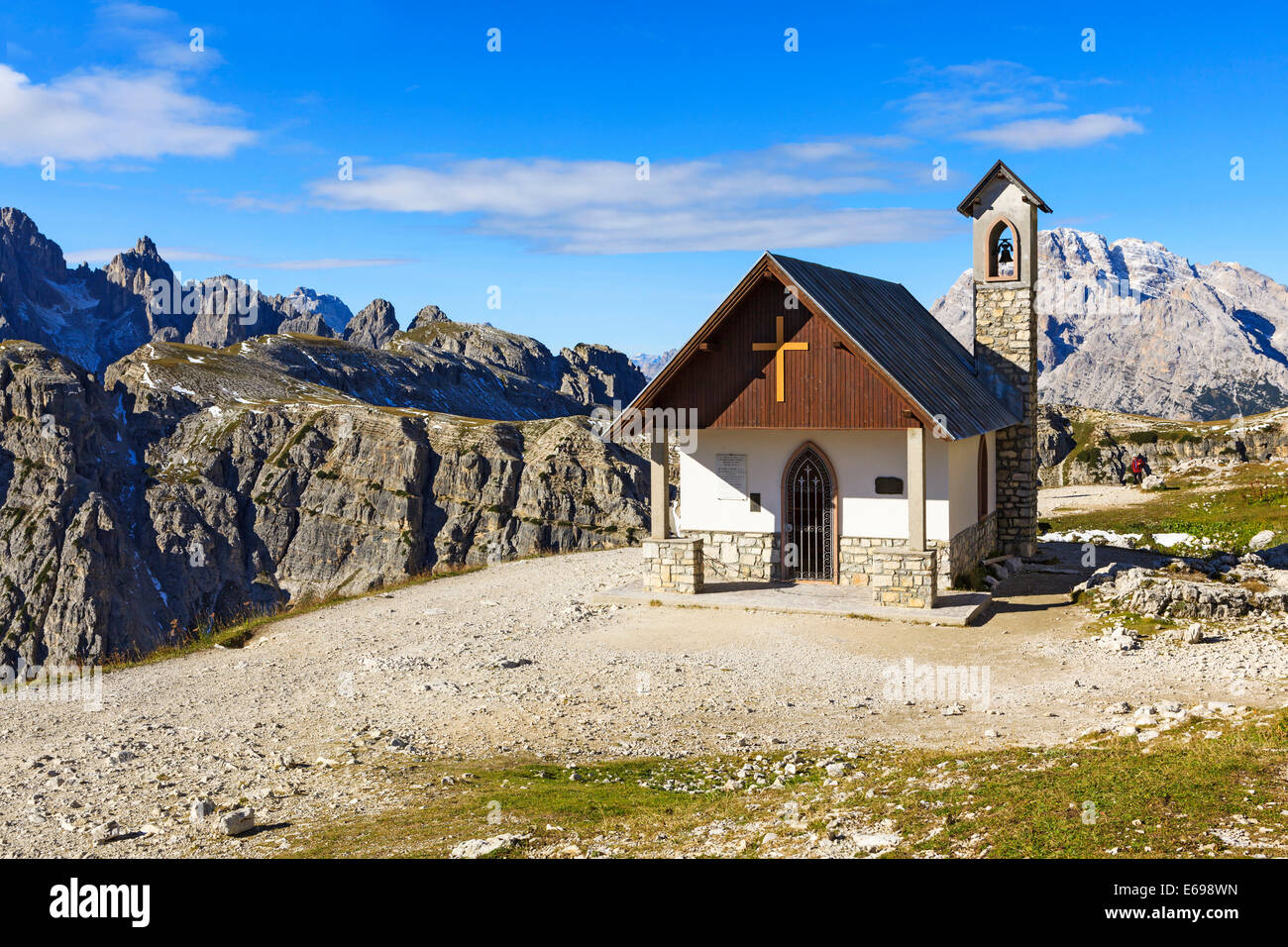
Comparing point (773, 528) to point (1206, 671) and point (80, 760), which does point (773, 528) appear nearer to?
point (1206, 671)

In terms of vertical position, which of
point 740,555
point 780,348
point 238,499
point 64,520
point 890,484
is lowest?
point 64,520

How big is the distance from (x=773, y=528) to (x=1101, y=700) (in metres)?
10.7

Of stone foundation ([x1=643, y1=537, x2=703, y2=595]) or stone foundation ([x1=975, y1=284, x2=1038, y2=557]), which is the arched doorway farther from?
stone foundation ([x1=975, y1=284, x2=1038, y2=557])

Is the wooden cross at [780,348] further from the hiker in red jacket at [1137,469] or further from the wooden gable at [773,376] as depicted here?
the hiker in red jacket at [1137,469]

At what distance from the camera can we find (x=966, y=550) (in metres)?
23.9

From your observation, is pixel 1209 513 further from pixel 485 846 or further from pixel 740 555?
pixel 485 846

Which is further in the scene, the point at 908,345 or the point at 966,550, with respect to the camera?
the point at 908,345

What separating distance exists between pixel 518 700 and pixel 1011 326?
18.5m

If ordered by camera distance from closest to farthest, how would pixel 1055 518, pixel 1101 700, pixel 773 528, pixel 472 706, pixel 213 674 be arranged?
pixel 1101 700 → pixel 472 706 → pixel 213 674 → pixel 773 528 → pixel 1055 518

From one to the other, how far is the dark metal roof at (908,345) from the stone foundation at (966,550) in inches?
102

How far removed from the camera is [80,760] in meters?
12.1

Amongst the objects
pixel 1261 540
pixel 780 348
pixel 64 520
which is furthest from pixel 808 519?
pixel 64 520

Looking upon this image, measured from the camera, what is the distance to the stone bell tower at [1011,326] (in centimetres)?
2672
